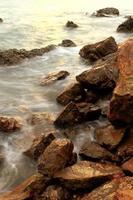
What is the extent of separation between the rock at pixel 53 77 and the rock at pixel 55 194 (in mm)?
6212

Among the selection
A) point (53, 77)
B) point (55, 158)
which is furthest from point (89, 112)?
point (53, 77)

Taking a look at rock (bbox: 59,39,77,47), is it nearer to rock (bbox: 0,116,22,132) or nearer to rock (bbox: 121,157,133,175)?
rock (bbox: 0,116,22,132)

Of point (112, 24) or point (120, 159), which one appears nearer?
point (120, 159)

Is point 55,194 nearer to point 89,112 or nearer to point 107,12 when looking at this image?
point 89,112

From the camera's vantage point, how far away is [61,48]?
694 inches

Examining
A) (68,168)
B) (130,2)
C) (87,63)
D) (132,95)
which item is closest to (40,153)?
(68,168)

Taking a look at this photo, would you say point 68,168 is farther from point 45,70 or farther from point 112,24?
point 112,24

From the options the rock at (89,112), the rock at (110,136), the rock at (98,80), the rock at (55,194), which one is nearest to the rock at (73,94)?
the rock at (98,80)

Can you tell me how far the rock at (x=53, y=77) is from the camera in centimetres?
1256

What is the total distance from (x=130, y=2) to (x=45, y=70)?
85.9 ft

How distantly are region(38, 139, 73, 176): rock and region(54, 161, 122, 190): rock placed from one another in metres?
0.13

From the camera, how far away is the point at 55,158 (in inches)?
273

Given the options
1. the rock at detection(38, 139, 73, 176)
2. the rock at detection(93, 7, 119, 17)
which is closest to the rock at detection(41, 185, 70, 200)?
the rock at detection(38, 139, 73, 176)

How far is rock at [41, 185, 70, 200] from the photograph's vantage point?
21.2ft
